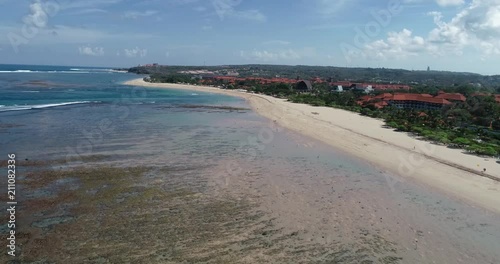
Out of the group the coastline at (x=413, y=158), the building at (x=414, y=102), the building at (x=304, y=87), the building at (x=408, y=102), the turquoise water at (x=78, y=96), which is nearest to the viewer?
the coastline at (x=413, y=158)

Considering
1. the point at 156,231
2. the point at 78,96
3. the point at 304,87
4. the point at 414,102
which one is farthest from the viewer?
the point at 304,87

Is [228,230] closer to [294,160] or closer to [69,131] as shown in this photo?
[294,160]

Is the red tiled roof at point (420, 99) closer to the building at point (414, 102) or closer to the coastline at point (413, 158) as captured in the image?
the building at point (414, 102)

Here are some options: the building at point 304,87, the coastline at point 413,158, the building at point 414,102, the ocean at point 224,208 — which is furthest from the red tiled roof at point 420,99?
the ocean at point 224,208

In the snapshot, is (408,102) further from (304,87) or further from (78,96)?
(78,96)

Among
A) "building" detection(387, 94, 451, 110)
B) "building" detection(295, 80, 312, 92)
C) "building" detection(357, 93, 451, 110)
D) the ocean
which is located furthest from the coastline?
"building" detection(295, 80, 312, 92)

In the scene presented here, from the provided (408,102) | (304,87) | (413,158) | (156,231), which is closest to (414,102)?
(408,102)
